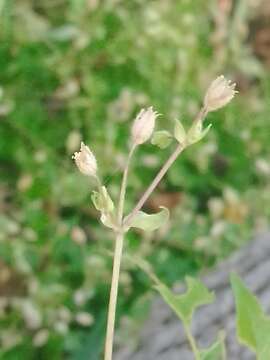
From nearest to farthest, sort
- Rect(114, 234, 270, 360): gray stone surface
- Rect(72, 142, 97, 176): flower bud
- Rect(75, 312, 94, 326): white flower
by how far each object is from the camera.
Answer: Rect(72, 142, 97, 176): flower bud → Rect(114, 234, 270, 360): gray stone surface → Rect(75, 312, 94, 326): white flower

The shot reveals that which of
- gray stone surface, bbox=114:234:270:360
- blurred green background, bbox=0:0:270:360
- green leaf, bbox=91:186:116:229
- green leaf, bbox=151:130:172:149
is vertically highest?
→ blurred green background, bbox=0:0:270:360

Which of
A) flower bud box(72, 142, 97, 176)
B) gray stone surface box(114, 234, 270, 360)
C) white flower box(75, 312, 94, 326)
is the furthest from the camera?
white flower box(75, 312, 94, 326)

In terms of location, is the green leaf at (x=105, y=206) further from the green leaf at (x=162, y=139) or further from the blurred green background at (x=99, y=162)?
the blurred green background at (x=99, y=162)

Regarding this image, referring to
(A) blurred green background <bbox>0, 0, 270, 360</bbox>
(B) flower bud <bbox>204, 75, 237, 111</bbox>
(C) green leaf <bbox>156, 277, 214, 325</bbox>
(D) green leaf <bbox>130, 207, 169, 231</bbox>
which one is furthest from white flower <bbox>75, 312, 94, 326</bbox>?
(B) flower bud <bbox>204, 75, 237, 111</bbox>

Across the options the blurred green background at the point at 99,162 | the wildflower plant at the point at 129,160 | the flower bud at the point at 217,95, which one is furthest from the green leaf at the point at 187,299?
the blurred green background at the point at 99,162

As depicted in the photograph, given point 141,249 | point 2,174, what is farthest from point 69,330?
point 2,174

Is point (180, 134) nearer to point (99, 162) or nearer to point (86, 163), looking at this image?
point (86, 163)

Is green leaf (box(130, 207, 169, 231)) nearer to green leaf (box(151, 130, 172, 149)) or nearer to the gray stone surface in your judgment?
green leaf (box(151, 130, 172, 149))

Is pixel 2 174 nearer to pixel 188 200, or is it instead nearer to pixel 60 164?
pixel 60 164
